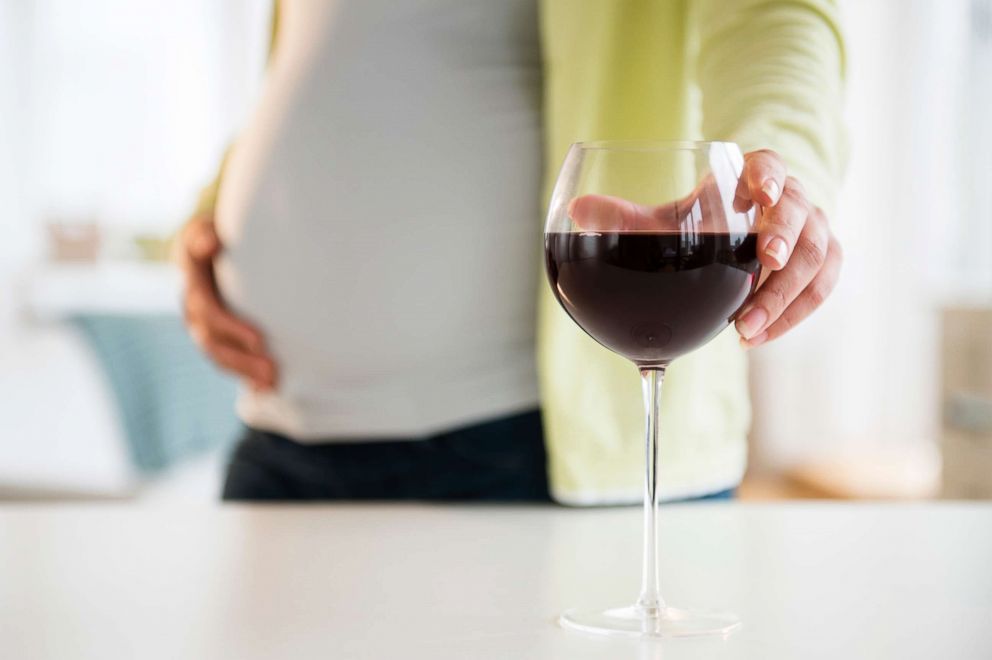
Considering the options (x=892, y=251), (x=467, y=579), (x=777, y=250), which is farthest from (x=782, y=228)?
(x=892, y=251)

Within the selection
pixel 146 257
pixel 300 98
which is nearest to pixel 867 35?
pixel 146 257

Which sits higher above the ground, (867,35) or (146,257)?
(867,35)

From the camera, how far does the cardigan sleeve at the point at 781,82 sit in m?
0.83

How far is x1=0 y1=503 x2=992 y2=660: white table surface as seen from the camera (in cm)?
63

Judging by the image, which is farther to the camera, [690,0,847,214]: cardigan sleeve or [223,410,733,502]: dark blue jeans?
[223,410,733,502]: dark blue jeans

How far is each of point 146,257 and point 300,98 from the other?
13.7ft

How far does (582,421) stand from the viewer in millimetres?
1074

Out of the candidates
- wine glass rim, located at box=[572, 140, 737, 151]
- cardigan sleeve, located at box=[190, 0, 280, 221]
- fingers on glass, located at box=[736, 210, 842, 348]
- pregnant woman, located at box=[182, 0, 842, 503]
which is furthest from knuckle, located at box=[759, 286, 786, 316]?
cardigan sleeve, located at box=[190, 0, 280, 221]

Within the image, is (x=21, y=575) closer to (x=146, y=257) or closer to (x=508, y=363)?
(x=508, y=363)

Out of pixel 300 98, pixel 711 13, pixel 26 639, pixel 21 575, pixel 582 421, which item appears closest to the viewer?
pixel 26 639

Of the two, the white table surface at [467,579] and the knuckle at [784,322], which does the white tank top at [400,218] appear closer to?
the white table surface at [467,579]

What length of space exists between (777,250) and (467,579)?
0.30 meters

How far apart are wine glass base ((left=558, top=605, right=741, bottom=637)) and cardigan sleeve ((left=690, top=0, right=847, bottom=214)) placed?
1.05 ft

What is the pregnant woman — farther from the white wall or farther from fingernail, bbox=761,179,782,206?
the white wall
